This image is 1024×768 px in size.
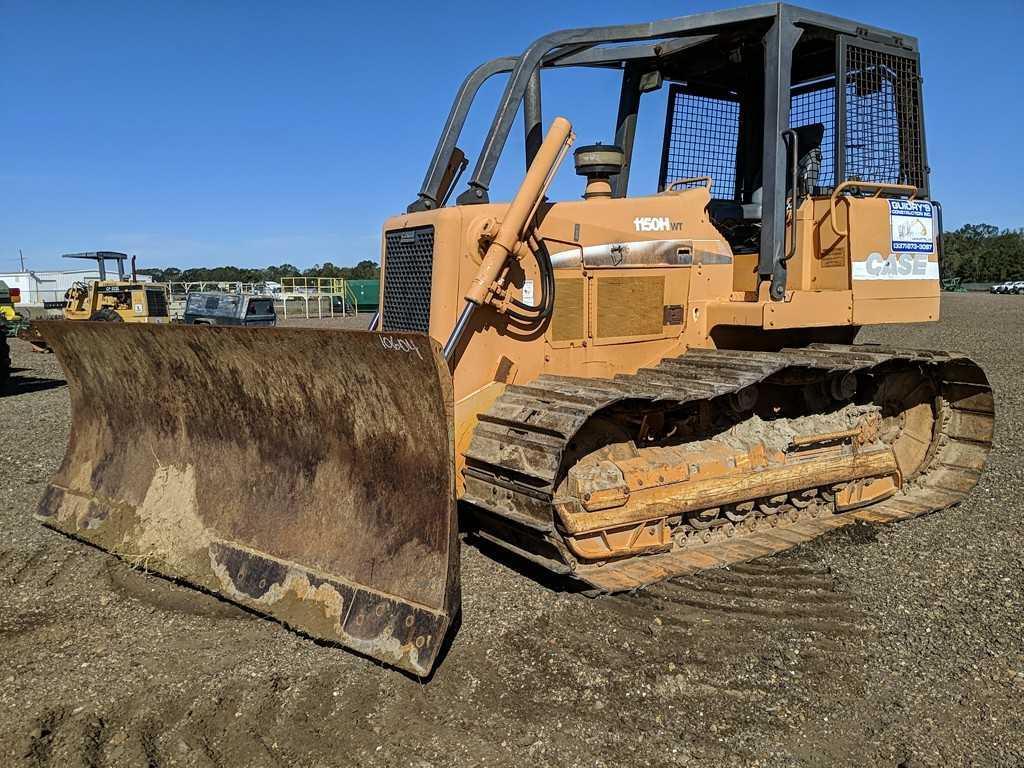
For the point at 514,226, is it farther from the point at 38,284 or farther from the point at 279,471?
the point at 38,284

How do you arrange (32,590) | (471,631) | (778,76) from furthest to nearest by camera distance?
1. (778,76)
2. (32,590)
3. (471,631)

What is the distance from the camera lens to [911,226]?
5992mm

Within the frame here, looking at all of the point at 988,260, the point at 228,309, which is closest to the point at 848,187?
the point at 228,309

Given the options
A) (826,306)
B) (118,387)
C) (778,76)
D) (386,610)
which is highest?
(778,76)

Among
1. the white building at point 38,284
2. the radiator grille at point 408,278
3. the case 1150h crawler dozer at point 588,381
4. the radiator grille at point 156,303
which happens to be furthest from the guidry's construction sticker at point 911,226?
the white building at point 38,284

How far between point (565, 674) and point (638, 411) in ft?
5.45

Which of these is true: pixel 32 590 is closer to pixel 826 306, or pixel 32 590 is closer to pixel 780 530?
pixel 780 530

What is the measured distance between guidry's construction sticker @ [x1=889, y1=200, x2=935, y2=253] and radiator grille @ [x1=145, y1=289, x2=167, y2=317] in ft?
77.3

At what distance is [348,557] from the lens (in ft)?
13.7

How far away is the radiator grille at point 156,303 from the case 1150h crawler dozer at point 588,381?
20.6 m

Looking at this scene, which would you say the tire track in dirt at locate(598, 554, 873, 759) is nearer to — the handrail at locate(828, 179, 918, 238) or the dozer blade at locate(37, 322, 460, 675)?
the dozer blade at locate(37, 322, 460, 675)

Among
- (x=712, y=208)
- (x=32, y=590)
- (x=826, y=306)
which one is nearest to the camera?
(x=32, y=590)

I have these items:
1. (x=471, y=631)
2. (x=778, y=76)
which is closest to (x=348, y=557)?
(x=471, y=631)

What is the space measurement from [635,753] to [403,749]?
89 centimetres
